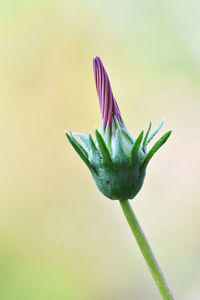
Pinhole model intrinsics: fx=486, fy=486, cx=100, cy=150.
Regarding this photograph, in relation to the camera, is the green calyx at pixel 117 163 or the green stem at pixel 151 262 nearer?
the green stem at pixel 151 262

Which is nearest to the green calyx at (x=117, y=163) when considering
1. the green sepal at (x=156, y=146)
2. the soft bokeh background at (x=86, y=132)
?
the green sepal at (x=156, y=146)

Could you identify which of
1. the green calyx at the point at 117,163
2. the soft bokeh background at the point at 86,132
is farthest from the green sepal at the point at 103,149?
the soft bokeh background at the point at 86,132

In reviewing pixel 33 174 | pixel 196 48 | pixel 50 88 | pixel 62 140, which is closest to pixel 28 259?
pixel 33 174

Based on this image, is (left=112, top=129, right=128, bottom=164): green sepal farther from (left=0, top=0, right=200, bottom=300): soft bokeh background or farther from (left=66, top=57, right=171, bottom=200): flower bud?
(left=0, top=0, right=200, bottom=300): soft bokeh background

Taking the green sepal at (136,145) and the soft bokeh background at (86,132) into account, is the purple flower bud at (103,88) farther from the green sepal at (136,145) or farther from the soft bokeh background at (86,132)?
the soft bokeh background at (86,132)

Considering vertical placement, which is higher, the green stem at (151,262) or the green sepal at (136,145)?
the green sepal at (136,145)

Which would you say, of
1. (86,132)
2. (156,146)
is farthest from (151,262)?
(86,132)

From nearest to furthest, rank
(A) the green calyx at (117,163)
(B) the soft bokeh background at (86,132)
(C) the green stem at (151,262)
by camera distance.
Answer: (C) the green stem at (151,262) → (A) the green calyx at (117,163) → (B) the soft bokeh background at (86,132)

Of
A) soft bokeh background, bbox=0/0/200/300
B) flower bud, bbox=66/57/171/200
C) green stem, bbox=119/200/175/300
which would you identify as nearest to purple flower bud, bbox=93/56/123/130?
flower bud, bbox=66/57/171/200

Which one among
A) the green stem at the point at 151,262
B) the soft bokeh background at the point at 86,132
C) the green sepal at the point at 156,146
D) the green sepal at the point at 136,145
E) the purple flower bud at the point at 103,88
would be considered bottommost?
the green stem at the point at 151,262

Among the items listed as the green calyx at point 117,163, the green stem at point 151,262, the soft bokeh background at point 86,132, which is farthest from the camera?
the soft bokeh background at point 86,132
